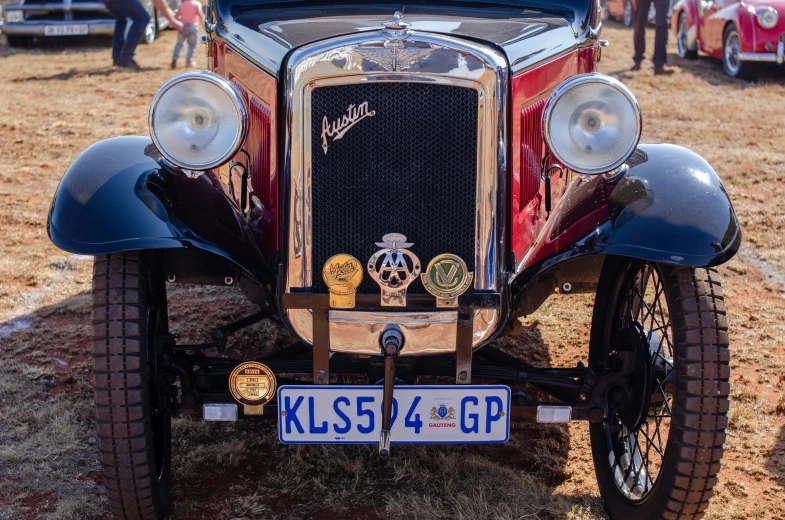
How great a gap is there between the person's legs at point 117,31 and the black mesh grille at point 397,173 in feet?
32.2

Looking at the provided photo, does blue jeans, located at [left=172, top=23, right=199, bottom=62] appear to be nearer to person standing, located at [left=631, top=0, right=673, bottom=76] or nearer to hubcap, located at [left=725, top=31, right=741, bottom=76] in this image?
person standing, located at [left=631, top=0, right=673, bottom=76]

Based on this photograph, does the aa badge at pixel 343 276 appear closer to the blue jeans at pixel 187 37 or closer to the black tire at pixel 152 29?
the blue jeans at pixel 187 37

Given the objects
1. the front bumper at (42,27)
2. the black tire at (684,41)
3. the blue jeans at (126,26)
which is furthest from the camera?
the black tire at (684,41)

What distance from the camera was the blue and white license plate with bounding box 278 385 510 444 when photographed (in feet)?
8.57

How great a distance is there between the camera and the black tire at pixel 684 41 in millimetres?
12766

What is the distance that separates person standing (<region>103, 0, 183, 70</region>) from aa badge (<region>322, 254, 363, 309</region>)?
381 inches

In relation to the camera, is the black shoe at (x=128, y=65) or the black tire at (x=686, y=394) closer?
the black tire at (x=686, y=394)

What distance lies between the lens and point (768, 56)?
34.4ft

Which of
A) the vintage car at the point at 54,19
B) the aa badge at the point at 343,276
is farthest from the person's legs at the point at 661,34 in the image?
the aa badge at the point at 343,276

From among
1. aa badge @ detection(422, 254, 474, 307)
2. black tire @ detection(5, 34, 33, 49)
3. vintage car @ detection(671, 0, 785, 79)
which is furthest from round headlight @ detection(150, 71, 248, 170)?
black tire @ detection(5, 34, 33, 49)

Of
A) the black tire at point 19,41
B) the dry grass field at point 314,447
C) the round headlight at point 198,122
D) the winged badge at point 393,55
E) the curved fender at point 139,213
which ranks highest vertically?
the winged badge at point 393,55

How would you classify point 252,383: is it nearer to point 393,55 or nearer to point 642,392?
point 393,55

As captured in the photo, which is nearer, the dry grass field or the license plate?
the dry grass field

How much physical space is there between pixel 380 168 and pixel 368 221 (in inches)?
6.3
